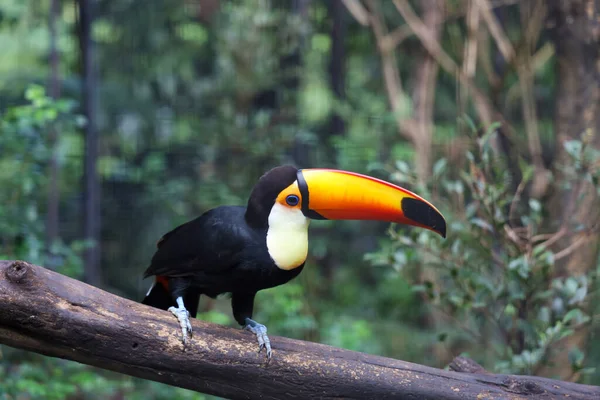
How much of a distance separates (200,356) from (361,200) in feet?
2.43

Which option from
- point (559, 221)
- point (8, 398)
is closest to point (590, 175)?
point (559, 221)

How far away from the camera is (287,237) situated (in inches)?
89.5

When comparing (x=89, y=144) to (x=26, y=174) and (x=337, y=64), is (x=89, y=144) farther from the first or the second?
(x=337, y=64)

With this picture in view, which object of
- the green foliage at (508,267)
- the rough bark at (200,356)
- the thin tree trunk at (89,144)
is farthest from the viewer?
the thin tree trunk at (89,144)

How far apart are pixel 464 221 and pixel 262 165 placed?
2.20m

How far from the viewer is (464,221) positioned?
10.6 feet

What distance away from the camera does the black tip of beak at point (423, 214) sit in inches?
90.0

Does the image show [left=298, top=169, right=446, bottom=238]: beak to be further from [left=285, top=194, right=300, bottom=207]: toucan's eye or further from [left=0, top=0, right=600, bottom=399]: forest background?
[left=0, top=0, right=600, bottom=399]: forest background

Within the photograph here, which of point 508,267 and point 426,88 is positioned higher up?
point 426,88

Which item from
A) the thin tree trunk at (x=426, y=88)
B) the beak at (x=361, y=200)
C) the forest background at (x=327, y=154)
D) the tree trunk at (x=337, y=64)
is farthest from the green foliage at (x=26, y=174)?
the tree trunk at (x=337, y=64)

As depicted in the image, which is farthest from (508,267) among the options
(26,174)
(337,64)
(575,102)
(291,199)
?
(337,64)

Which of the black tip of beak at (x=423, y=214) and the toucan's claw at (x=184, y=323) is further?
the black tip of beak at (x=423, y=214)

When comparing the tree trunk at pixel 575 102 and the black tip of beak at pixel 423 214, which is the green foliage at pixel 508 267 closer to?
the tree trunk at pixel 575 102

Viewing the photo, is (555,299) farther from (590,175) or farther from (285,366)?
(285,366)
